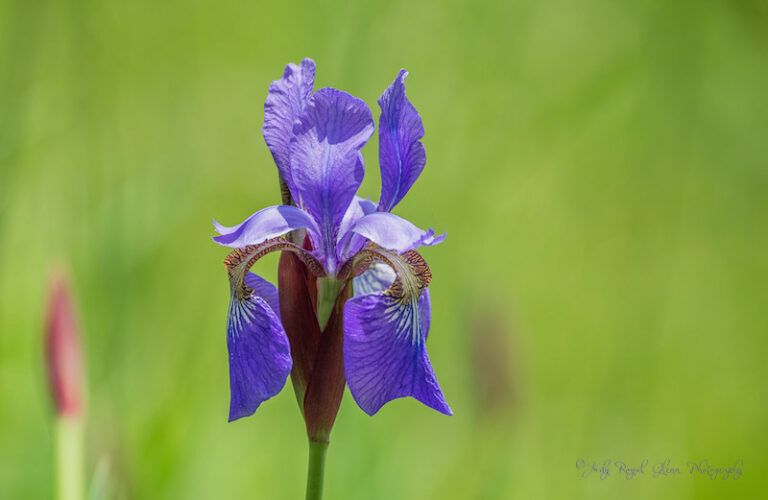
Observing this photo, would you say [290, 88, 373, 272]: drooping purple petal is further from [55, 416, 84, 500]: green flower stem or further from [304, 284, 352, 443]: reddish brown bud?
[55, 416, 84, 500]: green flower stem

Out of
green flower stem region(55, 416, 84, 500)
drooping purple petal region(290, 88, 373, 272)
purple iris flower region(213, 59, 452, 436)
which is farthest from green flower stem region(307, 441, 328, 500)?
green flower stem region(55, 416, 84, 500)

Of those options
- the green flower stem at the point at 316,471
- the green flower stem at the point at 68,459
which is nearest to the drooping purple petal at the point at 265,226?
the green flower stem at the point at 316,471

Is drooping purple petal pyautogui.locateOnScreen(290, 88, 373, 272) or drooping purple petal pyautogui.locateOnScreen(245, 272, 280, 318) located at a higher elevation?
drooping purple petal pyautogui.locateOnScreen(290, 88, 373, 272)

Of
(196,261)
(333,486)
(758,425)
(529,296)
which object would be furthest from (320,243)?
(529,296)

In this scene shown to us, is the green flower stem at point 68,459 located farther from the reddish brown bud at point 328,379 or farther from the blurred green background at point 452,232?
the reddish brown bud at point 328,379

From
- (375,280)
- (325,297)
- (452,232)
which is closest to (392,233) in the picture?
(325,297)

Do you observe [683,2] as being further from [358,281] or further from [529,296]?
[529,296]
